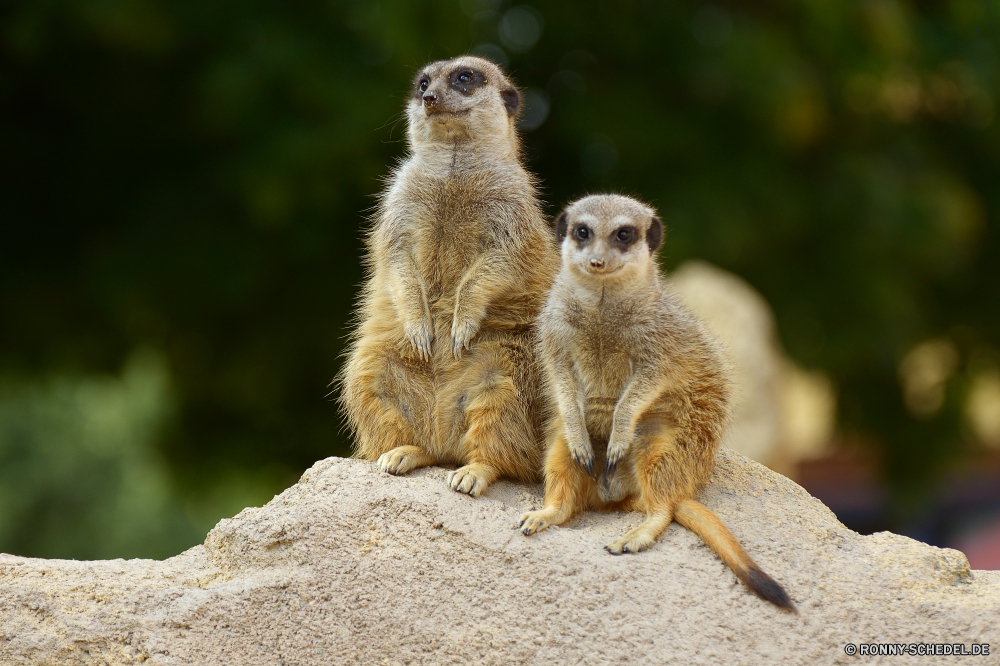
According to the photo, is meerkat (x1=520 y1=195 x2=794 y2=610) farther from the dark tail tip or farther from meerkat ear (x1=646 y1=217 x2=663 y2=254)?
the dark tail tip

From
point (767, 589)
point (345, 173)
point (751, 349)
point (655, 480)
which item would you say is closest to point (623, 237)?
point (655, 480)

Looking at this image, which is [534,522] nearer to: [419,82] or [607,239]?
[607,239]

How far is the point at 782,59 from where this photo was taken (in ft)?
21.2

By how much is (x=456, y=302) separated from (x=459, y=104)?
0.69 metres

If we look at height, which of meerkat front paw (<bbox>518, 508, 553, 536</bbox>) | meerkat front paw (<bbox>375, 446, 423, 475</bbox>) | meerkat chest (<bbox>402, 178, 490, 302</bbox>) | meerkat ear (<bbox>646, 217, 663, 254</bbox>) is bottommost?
meerkat front paw (<bbox>518, 508, 553, 536</bbox>)

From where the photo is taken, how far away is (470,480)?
9.74ft

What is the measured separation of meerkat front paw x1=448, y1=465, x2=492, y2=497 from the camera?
294cm

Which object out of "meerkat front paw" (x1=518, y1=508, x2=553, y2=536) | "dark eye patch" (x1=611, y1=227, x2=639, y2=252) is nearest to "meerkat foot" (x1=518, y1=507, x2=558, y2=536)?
"meerkat front paw" (x1=518, y1=508, x2=553, y2=536)

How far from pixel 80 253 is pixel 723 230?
13.8ft

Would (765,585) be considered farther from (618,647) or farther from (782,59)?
(782,59)

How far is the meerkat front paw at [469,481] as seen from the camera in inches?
116

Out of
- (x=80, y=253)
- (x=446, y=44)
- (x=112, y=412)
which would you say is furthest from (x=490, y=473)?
(x=112, y=412)

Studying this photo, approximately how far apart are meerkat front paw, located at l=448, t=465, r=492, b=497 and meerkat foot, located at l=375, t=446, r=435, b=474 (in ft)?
0.45

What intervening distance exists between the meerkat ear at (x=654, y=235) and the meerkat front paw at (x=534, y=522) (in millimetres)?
858
